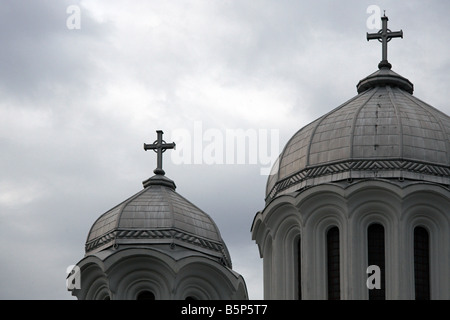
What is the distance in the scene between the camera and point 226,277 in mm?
64375

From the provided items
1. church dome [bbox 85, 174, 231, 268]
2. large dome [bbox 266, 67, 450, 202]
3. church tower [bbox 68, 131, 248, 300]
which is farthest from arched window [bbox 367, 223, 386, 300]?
church dome [bbox 85, 174, 231, 268]

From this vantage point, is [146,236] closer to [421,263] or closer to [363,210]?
[363,210]

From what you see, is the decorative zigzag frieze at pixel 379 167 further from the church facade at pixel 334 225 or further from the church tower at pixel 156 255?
the church tower at pixel 156 255

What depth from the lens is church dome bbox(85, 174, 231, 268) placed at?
6438cm

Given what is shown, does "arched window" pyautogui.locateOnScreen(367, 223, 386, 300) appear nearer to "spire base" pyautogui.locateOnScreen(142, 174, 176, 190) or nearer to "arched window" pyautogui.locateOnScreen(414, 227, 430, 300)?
"arched window" pyautogui.locateOnScreen(414, 227, 430, 300)

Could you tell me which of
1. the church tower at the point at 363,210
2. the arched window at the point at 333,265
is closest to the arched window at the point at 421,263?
the church tower at the point at 363,210

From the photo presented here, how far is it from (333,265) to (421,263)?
2577mm

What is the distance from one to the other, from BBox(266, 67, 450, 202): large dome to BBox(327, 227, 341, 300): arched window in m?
1.63

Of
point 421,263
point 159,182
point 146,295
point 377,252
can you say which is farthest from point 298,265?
point 159,182

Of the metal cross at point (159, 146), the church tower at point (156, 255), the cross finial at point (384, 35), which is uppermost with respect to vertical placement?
the cross finial at point (384, 35)

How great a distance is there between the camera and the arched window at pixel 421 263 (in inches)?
2330

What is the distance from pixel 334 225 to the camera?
60.3 m

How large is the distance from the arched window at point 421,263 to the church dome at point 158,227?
Result: 8.18 meters
